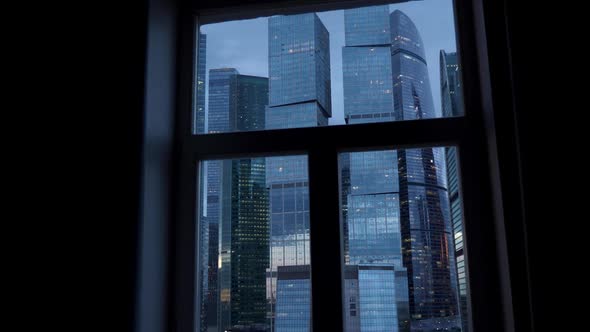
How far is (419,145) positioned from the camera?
1976 mm

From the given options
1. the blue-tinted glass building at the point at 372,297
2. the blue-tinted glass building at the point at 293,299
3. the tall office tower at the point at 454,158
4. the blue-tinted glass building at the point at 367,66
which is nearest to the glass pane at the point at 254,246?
the blue-tinted glass building at the point at 293,299

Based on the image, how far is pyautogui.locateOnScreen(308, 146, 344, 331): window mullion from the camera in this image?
1.90 m

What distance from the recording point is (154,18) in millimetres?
1964

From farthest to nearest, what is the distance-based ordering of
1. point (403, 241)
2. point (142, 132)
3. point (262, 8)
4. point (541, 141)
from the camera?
1. point (262, 8)
2. point (403, 241)
3. point (142, 132)
4. point (541, 141)

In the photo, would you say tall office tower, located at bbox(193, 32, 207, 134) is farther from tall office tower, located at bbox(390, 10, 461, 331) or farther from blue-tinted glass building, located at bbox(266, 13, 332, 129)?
tall office tower, located at bbox(390, 10, 461, 331)

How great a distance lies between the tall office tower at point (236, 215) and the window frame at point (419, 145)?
59 millimetres

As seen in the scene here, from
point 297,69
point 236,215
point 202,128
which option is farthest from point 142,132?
point 297,69

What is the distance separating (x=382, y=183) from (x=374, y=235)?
0.63 feet

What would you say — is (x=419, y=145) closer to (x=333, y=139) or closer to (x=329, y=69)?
(x=333, y=139)

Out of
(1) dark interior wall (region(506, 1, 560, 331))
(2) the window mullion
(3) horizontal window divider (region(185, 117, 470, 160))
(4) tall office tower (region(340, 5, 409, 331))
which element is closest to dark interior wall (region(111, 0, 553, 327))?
(1) dark interior wall (region(506, 1, 560, 331))

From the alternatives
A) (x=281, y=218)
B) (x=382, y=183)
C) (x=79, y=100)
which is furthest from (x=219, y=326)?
(x=79, y=100)

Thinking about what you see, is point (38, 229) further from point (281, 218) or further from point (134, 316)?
point (281, 218)

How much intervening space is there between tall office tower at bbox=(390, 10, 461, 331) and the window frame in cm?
6

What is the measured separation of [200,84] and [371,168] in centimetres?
76
